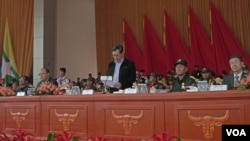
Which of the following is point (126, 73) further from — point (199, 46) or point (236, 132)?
point (199, 46)

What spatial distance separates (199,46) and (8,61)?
4663 mm

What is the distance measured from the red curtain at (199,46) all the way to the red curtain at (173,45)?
0.27m

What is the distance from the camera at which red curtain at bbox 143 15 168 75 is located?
9.33 meters

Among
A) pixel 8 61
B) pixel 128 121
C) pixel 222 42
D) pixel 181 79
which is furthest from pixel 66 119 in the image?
pixel 8 61

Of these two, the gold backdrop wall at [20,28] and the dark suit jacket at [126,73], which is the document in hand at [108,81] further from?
the gold backdrop wall at [20,28]

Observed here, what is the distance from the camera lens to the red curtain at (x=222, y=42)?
8.06m

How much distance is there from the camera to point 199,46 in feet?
28.0

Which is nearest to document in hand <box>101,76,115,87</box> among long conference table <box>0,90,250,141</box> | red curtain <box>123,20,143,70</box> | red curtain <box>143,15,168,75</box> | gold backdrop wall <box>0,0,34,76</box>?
long conference table <box>0,90,250,141</box>

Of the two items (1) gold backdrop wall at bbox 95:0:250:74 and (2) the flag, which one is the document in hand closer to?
(1) gold backdrop wall at bbox 95:0:250:74

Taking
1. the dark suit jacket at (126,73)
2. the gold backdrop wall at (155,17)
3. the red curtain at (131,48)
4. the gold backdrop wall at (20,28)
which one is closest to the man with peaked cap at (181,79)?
the dark suit jacket at (126,73)

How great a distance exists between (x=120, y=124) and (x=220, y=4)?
585cm

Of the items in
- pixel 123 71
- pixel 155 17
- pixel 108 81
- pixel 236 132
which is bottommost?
pixel 236 132

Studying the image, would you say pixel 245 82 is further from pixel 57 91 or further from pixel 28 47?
pixel 28 47

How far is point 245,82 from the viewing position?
9.18 ft
